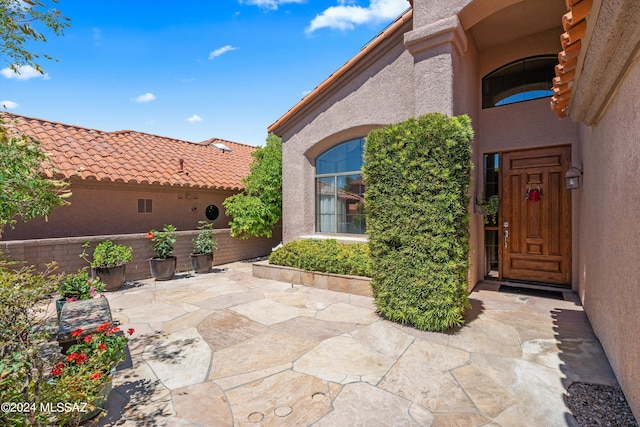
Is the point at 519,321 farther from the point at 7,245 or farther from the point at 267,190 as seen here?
the point at 7,245

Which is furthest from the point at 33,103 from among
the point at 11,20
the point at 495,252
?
the point at 495,252

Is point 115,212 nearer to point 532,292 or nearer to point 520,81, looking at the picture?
point 532,292

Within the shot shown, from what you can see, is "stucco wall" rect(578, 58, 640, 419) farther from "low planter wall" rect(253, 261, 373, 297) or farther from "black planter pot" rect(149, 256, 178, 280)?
"black planter pot" rect(149, 256, 178, 280)

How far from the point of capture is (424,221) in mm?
4910

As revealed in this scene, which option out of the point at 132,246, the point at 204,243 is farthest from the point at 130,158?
the point at 204,243

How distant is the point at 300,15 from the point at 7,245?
9707 millimetres

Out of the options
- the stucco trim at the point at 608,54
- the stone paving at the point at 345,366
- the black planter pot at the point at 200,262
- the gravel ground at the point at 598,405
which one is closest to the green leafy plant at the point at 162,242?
the black planter pot at the point at 200,262

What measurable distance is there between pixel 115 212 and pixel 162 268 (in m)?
2.83

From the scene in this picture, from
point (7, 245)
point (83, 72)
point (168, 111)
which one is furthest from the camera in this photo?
point (168, 111)

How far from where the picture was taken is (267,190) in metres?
11.6

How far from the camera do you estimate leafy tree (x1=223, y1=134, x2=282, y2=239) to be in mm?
11289

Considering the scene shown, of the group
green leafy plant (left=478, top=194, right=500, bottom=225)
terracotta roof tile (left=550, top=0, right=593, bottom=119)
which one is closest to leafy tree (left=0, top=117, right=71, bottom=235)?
terracotta roof tile (left=550, top=0, right=593, bottom=119)

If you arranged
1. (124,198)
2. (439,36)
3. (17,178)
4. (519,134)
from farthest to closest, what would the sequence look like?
(124,198) → (519,134) → (439,36) → (17,178)

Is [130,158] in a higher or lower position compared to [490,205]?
higher
